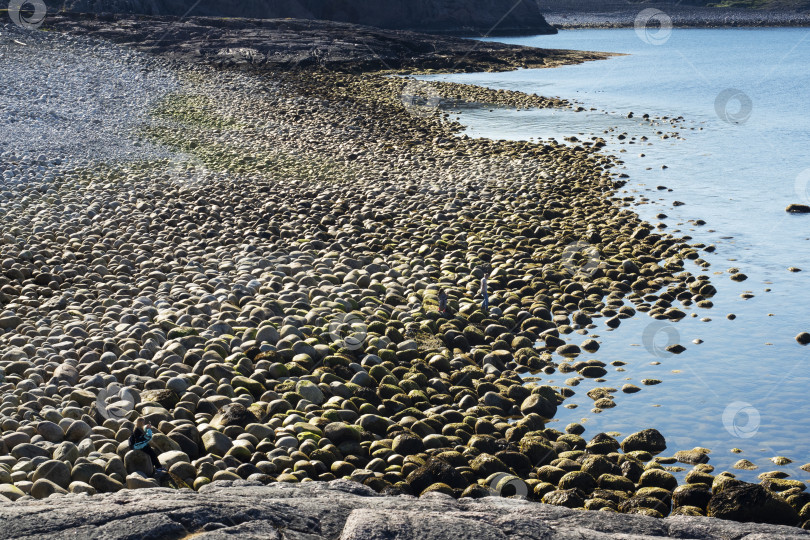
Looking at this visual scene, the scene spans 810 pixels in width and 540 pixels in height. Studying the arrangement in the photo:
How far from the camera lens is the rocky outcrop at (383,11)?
3280 inches

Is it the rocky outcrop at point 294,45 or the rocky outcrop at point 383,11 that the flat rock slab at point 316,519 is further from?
the rocky outcrop at point 383,11

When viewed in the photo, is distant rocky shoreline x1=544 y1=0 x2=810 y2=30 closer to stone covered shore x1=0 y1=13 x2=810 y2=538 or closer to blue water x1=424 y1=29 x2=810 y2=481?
blue water x1=424 y1=29 x2=810 y2=481

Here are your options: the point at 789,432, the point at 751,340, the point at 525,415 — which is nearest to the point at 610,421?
the point at 525,415

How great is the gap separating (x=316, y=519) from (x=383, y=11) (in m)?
106

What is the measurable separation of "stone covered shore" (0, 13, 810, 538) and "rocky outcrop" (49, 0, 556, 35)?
6164 cm

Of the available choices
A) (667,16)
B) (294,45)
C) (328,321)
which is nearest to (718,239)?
(328,321)

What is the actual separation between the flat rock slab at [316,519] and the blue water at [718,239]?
3.64 m

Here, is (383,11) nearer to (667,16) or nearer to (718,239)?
(667,16)

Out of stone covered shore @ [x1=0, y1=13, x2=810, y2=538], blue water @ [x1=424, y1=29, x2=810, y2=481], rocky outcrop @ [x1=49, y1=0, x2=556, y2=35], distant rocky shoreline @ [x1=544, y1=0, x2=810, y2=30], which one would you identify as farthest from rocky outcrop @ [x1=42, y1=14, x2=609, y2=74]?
distant rocky shoreline @ [x1=544, y1=0, x2=810, y2=30]

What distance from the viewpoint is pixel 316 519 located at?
245 inches

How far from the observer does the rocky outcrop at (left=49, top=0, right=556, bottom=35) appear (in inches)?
3280

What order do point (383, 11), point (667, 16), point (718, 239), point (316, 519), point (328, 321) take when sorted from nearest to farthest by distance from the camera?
point (316, 519) → point (328, 321) → point (718, 239) → point (383, 11) → point (667, 16)

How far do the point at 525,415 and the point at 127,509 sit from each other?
6.49 metres

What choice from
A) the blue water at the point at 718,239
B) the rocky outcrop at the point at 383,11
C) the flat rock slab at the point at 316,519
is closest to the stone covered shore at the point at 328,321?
the flat rock slab at the point at 316,519
